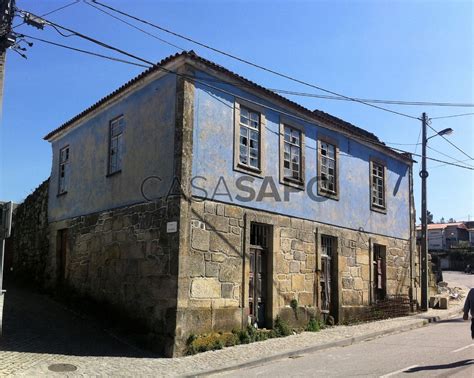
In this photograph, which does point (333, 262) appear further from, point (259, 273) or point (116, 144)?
point (116, 144)

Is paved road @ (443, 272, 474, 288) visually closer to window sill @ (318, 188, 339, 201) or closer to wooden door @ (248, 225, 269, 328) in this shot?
window sill @ (318, 188, 339, 201)

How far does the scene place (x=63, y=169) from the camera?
16578 mm

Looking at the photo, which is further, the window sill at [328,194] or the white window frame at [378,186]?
the white window frame at [378,186]

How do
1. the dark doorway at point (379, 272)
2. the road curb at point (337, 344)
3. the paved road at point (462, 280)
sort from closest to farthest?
1. the road curb at point (337, 344)
2. the dark doorway at point (379, 272)
3. the paved road at point (462, 280)

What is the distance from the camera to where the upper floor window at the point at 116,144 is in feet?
43.6

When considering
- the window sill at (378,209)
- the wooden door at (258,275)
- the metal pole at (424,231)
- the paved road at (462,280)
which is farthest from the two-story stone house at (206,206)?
the paved road at (462,280)

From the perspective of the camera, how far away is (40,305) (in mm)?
14125

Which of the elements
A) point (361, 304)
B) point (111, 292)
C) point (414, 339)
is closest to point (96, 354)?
point (111, 292)

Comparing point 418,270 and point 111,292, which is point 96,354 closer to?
point 111,292

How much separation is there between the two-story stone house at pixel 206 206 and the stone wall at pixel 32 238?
729 mm

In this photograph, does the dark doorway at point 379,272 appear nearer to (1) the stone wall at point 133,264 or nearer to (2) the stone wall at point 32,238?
(1) the stone wall at point 133,264

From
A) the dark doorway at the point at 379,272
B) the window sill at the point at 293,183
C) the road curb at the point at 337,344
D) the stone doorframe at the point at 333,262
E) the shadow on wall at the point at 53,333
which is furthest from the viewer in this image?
the dark doorway at the point at 379,272

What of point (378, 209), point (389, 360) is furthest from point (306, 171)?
point (389, 360)

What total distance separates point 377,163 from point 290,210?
5735mm
